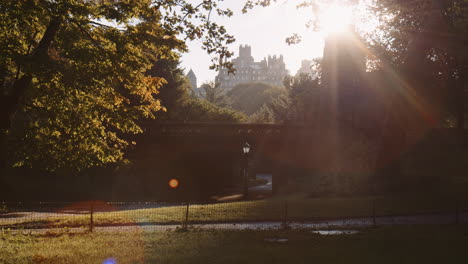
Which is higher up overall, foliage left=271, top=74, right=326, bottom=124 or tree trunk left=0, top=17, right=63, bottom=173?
foliage left=271, top=74, right=326, bottom=124

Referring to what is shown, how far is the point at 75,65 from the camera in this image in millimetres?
15305

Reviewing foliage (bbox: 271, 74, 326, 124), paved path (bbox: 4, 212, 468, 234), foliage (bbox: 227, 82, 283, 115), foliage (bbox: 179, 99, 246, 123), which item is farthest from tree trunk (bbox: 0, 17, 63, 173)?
foliage (bbox: 227, 82, 283, 115)

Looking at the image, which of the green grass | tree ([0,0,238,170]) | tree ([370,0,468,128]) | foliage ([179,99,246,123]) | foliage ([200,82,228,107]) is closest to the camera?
tree ([0,0,238,170])

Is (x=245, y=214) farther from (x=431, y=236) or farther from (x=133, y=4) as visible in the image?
(x=133, y=4)

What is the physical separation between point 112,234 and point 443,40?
1444 centimetres

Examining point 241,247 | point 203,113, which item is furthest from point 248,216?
point 203,113

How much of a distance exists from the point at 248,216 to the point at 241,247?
9.22 m

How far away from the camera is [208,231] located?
18.2m

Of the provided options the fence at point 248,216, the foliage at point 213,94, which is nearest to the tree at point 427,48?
the fence at point 248,216

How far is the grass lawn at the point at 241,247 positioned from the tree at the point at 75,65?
3.25 metres

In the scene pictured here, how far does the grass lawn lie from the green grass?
157 inches

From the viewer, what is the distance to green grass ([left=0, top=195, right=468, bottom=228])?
21938 millimetres

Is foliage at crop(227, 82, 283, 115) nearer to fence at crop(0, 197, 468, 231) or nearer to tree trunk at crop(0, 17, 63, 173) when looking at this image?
fence at crop(0, 197, 468, 231)

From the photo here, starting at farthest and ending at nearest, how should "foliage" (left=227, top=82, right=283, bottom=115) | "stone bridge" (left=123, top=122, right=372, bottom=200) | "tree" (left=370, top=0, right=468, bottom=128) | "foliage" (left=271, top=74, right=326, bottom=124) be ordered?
"foliage" (left=227, top=82, right=283, bottom=115) → "foliage" (left=271, top=74, right=326, bottom=124) → "stone bridge" (left=123, top=122, right=372, bottom=200) → "tree" (left=370, top=0, right=468, bottom=128)
